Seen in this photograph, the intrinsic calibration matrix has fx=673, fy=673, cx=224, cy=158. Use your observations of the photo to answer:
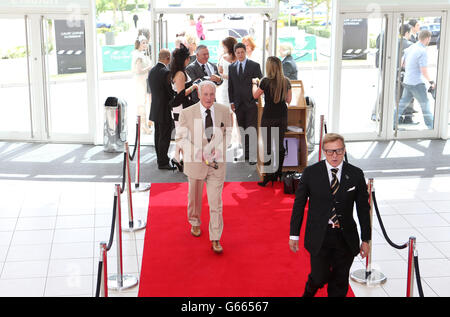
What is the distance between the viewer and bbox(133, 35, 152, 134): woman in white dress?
11.2 metres

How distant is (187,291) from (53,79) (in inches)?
261

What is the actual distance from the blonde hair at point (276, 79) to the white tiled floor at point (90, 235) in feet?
6.15

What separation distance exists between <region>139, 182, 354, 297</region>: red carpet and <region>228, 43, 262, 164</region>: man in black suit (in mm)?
1626

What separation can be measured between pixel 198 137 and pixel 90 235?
1.79 metres

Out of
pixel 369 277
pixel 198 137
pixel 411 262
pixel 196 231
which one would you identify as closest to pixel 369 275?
pixel 369 277

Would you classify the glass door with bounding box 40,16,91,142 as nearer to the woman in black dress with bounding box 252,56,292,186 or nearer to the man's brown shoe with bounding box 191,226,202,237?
the woman in black dress with bounding box 252,56,292,186

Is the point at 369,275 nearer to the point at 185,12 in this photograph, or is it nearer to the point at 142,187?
the point at 142,187

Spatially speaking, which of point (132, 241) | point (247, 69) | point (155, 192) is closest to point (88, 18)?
point (247, 69)

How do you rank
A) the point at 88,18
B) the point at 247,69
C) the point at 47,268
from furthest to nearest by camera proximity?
the point at 88,18 < the point at 247,69 < the point at 47,268

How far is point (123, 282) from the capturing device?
6.16 meters

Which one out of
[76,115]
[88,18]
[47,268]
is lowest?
[47,268]

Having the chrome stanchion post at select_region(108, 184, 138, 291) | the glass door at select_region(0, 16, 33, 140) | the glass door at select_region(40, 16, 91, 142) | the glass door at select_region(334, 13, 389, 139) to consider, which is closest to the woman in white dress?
the glass door at select_region(40, 16, 91, 142)
